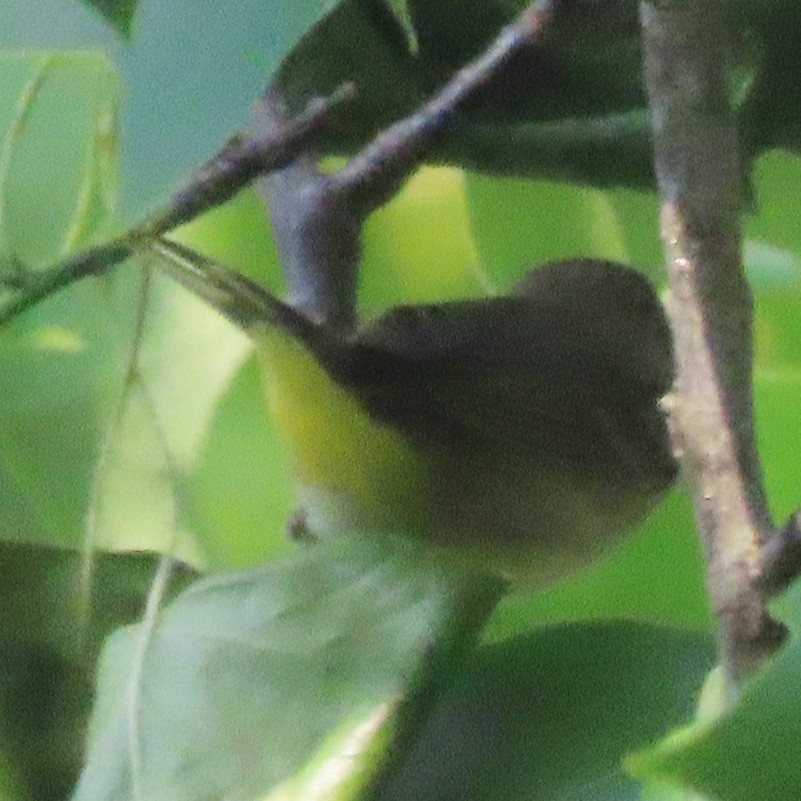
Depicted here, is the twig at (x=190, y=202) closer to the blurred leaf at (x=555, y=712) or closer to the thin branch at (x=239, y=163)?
the thin branch at (x=239, y=163)

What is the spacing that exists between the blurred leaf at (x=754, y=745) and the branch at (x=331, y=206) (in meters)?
0.21

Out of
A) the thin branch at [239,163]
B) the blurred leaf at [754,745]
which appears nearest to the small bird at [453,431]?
the thin branch at [239,163]

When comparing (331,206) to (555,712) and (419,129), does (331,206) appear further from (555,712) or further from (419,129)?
(555,712)

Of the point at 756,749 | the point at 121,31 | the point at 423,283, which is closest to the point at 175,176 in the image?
the point at 121,31

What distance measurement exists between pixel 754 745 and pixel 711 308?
11 cm

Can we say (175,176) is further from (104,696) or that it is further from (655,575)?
(655,575)

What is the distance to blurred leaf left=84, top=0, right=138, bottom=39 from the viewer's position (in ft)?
0.81

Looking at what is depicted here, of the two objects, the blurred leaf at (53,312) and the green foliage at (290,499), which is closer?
the green foliage at (290,499)

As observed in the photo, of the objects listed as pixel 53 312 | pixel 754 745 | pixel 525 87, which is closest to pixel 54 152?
pixel 53 312

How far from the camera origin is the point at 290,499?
1.41 ft

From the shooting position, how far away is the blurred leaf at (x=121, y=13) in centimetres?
25

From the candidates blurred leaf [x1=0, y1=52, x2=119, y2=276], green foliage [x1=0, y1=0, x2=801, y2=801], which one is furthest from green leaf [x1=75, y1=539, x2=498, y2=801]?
Answer: blurred leaf [x1=0, y1=52, x2=119, y2=276]

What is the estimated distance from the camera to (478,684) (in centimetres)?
26

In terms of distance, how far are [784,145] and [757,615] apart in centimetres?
19
